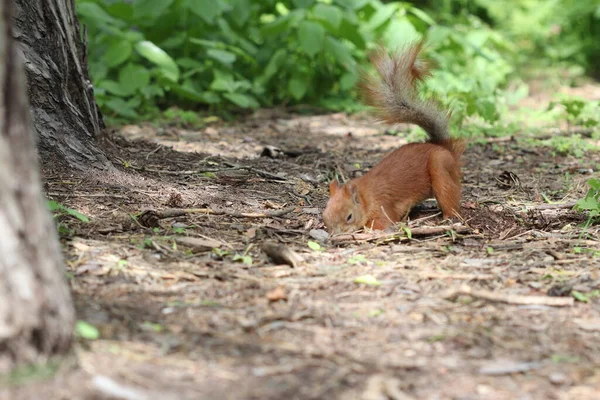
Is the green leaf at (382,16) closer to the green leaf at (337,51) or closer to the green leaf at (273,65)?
the green leaf at (337,51)

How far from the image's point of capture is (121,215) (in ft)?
12.6

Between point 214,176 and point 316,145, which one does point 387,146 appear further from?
point 214,176

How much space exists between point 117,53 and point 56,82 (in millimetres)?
2999

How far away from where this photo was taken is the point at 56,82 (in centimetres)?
422

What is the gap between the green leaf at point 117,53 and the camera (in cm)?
704

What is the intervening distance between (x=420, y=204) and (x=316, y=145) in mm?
1663

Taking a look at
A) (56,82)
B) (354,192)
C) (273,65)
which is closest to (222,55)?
(273,65)

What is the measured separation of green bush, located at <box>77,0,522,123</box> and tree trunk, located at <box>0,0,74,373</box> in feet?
16.1

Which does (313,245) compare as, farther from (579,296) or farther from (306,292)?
(579,296)

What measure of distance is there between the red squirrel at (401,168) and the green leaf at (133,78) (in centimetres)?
299

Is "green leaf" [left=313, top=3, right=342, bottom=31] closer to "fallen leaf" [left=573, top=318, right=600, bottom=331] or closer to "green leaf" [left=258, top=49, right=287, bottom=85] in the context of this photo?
"green leaf" [left=258, top=49, right=287, bottom=85]

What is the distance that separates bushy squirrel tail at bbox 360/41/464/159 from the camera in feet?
15.6

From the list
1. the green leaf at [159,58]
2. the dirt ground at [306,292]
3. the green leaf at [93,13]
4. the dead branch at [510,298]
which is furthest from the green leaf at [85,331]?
the green leaf at [93,13]

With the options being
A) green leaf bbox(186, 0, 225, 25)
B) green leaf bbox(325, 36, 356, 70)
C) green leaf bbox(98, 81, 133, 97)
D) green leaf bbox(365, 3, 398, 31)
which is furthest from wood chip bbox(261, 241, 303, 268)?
green leaf bbox(365, 3, 398, 31)
